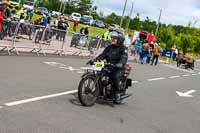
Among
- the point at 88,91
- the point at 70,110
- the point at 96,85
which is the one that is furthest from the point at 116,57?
the point at 70,110

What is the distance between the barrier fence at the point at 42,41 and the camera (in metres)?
17.8

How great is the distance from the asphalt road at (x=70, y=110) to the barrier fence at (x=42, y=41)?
398 centimetres

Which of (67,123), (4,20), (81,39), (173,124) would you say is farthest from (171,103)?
(81,39)

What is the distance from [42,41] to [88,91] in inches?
433

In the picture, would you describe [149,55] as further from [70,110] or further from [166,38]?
[166,38]

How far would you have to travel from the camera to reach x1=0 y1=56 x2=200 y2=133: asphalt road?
23.8 ft

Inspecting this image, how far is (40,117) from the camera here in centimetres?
753

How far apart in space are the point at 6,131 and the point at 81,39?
17.1m

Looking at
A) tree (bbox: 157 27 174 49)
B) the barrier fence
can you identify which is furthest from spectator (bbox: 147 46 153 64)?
tree (bbox: 157 27 174 49)

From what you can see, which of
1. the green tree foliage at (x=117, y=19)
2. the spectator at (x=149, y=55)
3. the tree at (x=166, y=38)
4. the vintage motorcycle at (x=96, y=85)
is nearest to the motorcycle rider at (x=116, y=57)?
the vintage motorcycle at (x=96, y=85)

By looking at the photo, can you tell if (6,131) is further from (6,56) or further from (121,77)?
(6,56)

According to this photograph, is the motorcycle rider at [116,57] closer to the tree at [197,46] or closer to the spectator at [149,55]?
the spectator at [149,55]

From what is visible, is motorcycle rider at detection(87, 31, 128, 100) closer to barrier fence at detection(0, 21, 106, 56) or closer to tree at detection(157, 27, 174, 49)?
barrier fence at detection(0, 21, 106, 56)

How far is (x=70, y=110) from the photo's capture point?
8.67 meters
